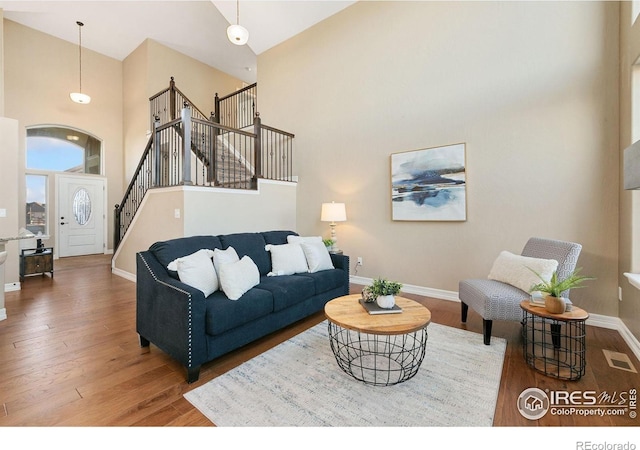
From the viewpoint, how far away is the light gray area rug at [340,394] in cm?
166

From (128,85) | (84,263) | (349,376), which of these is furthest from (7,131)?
(349,376)

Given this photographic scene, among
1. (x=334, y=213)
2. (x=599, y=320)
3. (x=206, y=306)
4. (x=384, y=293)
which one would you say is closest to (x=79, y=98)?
(x=334, y=213)

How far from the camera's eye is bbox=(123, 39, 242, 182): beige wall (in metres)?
7.06

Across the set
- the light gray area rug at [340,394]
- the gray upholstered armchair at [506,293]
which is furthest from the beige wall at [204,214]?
the gray upholstered armchair at [506,293]

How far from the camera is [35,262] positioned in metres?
5.05

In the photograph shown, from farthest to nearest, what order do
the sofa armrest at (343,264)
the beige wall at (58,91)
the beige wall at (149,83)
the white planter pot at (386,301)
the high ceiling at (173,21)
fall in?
the beige wall at (149,83)
the beige wall at (58,91)
the high ceiling at (173,21)
the sofa armrest at (343,264)
the white planter pot at (386,301)

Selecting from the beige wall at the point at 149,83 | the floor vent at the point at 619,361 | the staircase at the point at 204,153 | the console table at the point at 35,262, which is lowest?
→ the floor vent at the point at 619,361

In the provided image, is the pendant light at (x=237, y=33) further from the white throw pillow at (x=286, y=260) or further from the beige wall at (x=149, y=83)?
the beige wall at (x=149, y=83)

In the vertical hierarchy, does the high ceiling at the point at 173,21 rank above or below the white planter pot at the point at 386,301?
above

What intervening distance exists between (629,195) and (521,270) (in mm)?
1157

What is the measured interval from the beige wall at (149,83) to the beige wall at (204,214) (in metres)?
3.38

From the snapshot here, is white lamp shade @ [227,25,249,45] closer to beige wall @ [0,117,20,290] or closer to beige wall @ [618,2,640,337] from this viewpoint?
beige wall @ [0,117,20,290]

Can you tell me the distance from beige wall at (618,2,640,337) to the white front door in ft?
32.7

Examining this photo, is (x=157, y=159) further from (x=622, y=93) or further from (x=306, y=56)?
(x=622, y=93)
